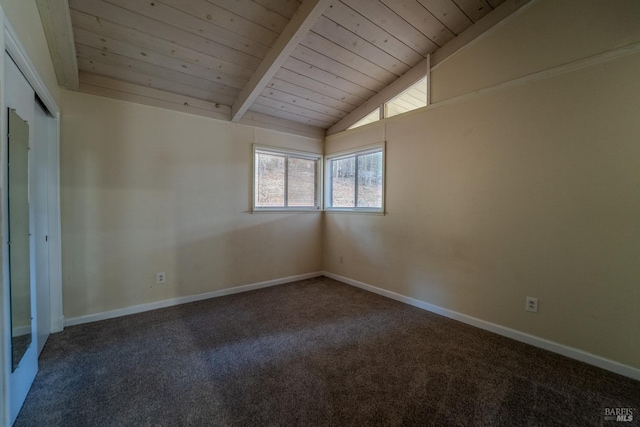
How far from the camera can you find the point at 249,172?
3.66 metres

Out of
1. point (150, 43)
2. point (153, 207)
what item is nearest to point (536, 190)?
point (150, 43)

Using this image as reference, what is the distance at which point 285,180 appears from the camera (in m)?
4.12

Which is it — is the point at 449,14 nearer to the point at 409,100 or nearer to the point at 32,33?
the point at 409,100

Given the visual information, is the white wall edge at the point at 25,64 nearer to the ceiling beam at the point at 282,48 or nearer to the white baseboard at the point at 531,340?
the ceiling beam at the point at 282,48

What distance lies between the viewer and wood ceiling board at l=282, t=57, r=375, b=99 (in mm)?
2926

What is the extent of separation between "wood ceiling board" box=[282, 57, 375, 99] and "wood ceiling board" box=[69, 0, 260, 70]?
0.39m

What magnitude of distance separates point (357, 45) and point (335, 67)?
1.21 feet

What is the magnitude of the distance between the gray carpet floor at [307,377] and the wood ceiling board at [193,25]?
2747 mm

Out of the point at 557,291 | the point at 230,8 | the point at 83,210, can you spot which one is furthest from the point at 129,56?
the point at 557,291

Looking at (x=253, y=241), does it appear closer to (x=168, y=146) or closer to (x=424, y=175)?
(x=168, y=146)

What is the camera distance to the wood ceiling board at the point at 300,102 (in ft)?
10.9

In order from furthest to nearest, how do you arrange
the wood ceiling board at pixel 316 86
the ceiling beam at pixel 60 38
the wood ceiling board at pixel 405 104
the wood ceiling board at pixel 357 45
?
1. the wood ceiling board at pixel 405 104
2. the wood ceiling board at pixel 316 86
3. the wood ceiling board at pixel 357 45
4. the ceiling beam at pixel 60 38

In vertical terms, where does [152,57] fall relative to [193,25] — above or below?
below

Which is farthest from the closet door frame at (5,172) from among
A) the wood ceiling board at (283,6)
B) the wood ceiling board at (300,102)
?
the wood ceiling board at (300,102)
